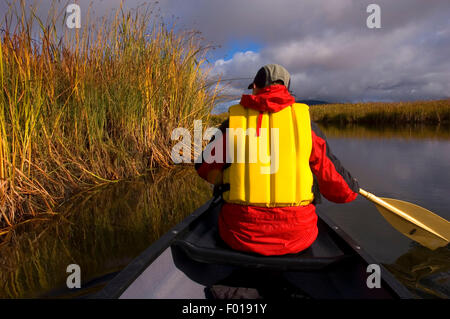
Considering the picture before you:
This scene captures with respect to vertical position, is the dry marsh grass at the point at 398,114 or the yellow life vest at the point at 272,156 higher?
the dry marsh grass at the point at 398,114

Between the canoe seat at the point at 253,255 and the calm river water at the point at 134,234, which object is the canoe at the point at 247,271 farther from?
the calm river water at the point at 134,234

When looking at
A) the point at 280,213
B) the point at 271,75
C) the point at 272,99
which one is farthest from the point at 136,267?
the point at 271,75

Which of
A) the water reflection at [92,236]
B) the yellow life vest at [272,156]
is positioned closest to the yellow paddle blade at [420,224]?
the yellow life vest at [272,156]

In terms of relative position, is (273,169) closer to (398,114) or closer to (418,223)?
(418,223)

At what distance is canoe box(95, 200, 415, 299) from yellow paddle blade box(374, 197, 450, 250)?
3.98ft

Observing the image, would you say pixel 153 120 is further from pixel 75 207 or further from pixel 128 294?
pixel 128 294

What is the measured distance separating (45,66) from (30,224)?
191 centimetres

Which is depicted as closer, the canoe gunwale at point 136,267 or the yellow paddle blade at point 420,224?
the canoe gunwale at point 136,267

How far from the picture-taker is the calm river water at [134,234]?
2.25m

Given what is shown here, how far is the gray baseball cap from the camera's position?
6.01 feet

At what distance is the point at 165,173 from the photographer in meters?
5.48

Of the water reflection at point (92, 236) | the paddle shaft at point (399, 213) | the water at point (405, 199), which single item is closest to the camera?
the water reflection at point (92, 236)

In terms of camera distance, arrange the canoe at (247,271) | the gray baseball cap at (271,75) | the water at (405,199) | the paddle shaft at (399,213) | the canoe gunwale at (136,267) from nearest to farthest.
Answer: the canoe gunwale at (136,267), the canoe at (247,271), the gray baseball cap at (271,75), the water at (405,199), the paddle shaft at (399,213)

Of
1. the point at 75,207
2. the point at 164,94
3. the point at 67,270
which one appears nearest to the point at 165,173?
the point at 164,94
